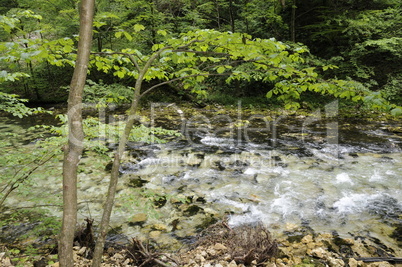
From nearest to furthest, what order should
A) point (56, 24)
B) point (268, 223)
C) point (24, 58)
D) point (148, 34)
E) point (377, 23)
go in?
point (24, 58), point (268, 223), point (377, 23), point (56, 24), point (148, 34)

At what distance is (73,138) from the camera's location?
1513 millimetres

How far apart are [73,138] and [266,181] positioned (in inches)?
185

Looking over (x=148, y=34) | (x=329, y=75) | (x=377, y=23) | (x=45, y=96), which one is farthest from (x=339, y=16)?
(x=45, y=96)

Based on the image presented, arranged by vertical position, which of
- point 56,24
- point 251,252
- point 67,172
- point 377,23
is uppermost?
point 56,24

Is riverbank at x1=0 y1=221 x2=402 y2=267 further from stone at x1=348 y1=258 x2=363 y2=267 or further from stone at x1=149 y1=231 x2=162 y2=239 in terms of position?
stone at x1=149 y1=231 x2=162 y2=239

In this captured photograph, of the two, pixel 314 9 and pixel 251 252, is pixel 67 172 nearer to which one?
pixel 251 252

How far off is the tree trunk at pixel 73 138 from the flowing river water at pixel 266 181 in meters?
1.37

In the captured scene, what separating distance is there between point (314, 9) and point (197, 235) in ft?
49.0

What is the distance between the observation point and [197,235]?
3588 mm

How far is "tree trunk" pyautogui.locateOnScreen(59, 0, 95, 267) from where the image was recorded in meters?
1.49

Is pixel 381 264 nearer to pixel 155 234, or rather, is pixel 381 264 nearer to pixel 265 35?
pixel 155 234

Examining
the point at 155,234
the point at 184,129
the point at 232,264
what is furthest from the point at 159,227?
the point at 184,129

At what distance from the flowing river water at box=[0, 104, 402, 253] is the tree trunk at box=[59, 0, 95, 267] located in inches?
53.9

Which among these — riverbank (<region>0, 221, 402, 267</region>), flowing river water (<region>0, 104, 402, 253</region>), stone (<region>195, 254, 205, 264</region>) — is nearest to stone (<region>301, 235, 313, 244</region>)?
riverbank (<region>0, 221, 402, 267</region>)
